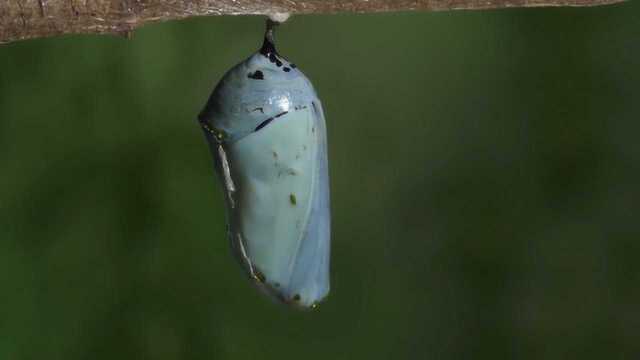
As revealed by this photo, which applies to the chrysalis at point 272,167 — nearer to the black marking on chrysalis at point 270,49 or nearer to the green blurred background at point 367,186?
the black marking on chrysalis at point 270,49

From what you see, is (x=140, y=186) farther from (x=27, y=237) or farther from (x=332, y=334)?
(x=332, y=334)

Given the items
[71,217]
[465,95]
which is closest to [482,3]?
[465,95]

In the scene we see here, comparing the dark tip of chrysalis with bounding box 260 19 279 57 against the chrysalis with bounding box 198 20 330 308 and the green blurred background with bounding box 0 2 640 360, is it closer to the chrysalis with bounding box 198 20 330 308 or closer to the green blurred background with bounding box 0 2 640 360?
the chrysalis with bounding box 198 20 330 308

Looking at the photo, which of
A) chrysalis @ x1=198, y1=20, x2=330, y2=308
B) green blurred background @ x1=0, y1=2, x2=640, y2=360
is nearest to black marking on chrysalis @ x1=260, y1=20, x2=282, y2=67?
chrysalis @ x1=198, y1=20, x2=330, y2=308

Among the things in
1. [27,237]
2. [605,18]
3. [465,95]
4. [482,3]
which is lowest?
[27,237]

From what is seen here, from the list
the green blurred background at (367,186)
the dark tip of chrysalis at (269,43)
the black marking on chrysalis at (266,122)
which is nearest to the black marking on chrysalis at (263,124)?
the black marking on chrysalis at (266,122)

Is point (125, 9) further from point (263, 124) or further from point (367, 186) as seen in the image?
point (367, 186)
